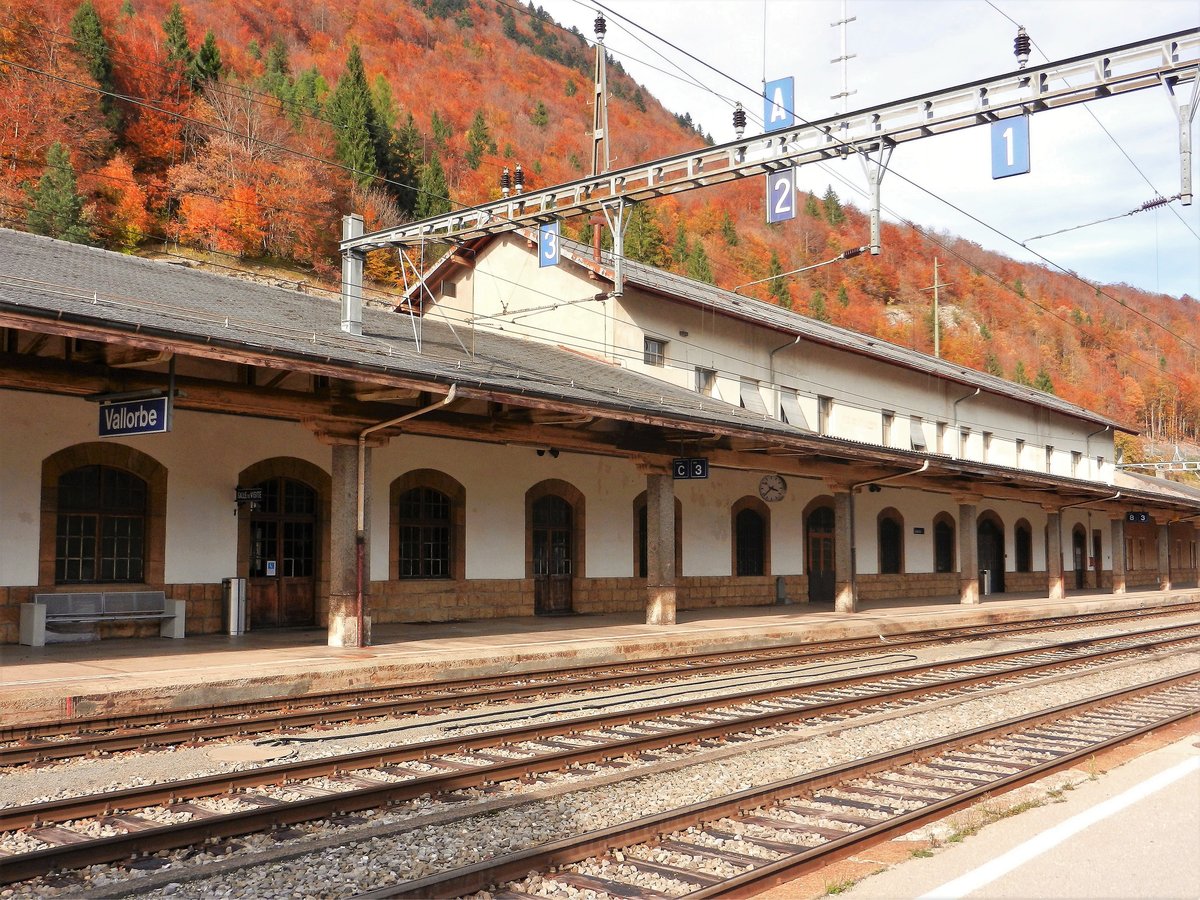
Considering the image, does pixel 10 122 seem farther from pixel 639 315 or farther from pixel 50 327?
pixel 50 327

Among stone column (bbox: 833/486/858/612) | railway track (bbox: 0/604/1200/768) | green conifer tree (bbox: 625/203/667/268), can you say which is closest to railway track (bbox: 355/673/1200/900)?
railway track (bbox: 0/604/1200/768)

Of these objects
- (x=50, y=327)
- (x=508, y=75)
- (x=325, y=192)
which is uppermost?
(x=508, y=75)

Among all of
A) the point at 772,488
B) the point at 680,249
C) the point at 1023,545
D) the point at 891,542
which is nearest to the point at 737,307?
the point at 772,488

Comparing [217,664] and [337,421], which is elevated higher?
[337,421]

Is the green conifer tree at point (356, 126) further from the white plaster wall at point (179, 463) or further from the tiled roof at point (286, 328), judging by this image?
the white plaster wall at point (179, 463)

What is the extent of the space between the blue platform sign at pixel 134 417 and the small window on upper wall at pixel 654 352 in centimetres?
1337

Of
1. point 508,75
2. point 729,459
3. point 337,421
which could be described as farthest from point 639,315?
point 508,75

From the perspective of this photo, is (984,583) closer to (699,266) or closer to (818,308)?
(699,266)

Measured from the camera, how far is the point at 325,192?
45656mm

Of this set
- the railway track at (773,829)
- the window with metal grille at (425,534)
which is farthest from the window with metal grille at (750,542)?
the railway track at (773,829)

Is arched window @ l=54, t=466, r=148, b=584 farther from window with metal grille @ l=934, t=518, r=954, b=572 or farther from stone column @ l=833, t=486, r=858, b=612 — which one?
window with metal grille @ l=934, t=518, r=954, b=572

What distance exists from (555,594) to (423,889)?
14569 mm

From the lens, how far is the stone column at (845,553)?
2148cm

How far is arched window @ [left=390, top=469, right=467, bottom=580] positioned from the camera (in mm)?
16375
